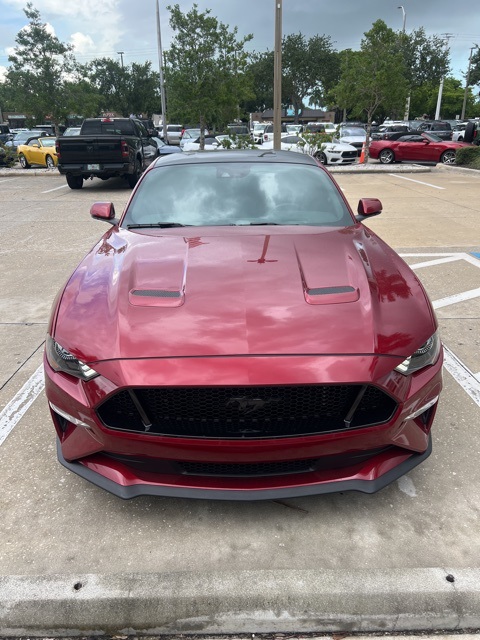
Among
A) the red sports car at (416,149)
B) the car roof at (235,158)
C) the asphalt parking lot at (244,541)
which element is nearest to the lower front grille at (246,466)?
the asphalt parking lot at (244,541)

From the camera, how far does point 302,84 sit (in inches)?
2557

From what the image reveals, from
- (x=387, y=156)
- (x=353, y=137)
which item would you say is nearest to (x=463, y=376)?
(x=387, y=156)

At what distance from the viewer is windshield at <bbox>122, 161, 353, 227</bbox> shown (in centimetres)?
354

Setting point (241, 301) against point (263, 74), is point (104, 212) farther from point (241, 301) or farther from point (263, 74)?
point (263, 74)

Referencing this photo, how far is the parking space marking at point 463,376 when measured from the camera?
3508mm

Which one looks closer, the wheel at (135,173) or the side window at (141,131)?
the wheel at (135,173)

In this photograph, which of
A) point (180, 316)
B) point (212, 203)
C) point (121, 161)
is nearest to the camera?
point (180, 316)

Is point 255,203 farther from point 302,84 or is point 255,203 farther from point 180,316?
point 302,84

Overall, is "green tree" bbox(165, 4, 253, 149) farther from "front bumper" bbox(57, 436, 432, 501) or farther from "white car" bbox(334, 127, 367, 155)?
"front bumper" bbox(57, 436, 432, 501)

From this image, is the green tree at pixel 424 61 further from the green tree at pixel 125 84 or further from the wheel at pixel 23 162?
the wheel at pixel 23 162

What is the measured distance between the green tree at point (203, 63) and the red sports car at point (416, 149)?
6416 mm

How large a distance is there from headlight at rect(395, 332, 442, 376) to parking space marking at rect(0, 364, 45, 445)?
7.69ft

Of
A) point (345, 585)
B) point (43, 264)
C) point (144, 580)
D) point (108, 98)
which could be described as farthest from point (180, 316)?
point (108, 98)

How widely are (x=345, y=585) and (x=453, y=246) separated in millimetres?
6446
